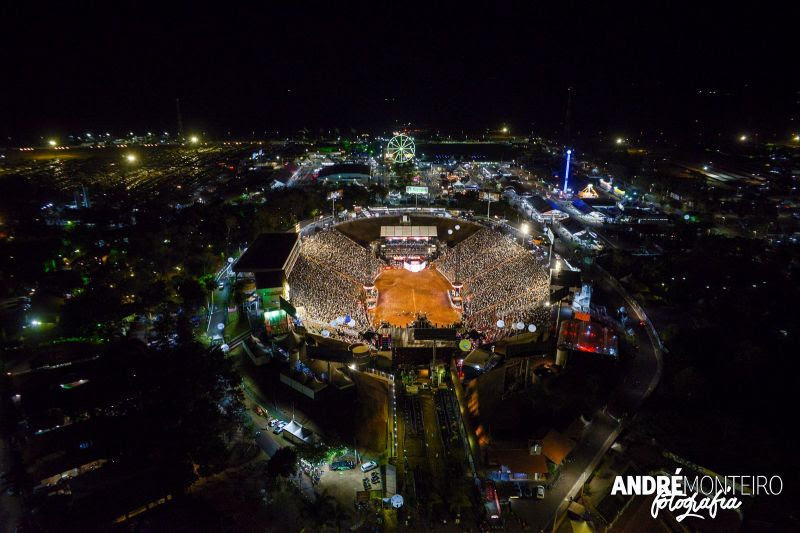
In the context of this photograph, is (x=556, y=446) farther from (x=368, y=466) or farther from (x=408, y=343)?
(x=408, y=343)

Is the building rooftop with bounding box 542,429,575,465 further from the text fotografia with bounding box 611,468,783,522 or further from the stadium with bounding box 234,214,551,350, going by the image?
the stadium with bounding box 234,214,551,350

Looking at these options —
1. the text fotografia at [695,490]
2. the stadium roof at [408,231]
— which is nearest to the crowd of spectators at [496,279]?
the stadium roof at [408,231]

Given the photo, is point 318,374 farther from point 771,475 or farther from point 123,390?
point 771,475

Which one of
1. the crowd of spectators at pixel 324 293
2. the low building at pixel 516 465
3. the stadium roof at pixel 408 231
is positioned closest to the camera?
the low building at pixel 516 465

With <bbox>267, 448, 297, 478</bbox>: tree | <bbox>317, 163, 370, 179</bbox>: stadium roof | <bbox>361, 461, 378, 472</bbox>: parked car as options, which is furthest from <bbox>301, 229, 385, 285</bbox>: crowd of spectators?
<bbox>317, 163, 370, 179</bbox>: stadium roof

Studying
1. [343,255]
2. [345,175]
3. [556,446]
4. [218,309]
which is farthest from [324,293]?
[345,175]

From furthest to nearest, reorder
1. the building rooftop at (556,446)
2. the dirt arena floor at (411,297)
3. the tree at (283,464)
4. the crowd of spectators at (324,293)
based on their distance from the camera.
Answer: the dirt arena floor at (411,297)
the crowd of spectators at (324,293)
the building rooftop at (556,446)
the tree at (283,464)

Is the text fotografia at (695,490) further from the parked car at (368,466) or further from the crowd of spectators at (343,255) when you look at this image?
the crowd of spectators at (343,255)
